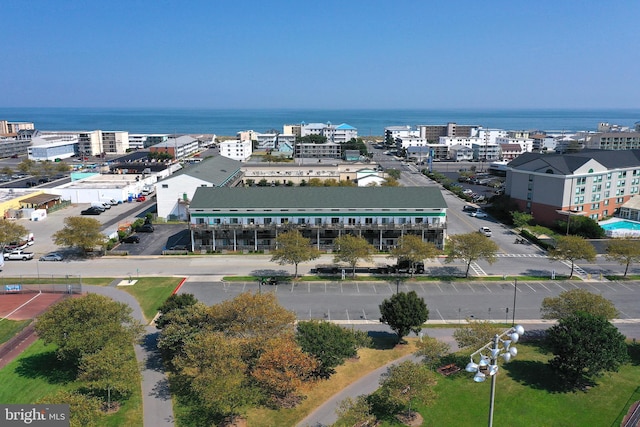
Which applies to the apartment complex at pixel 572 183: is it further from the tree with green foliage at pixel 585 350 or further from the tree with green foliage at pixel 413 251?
the tree with green foliage at pixel 585 350

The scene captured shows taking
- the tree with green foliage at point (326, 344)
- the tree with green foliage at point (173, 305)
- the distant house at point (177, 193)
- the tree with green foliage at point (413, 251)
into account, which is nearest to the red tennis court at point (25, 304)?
the tree with green foliage at point (173, 305)

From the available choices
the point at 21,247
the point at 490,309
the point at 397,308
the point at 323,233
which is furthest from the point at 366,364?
the point at 21,247

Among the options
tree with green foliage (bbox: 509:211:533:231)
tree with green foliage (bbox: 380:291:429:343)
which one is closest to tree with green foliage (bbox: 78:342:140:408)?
tree with green foliage (bbox: 380:291:429:343)

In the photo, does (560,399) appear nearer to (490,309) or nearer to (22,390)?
(490,309)

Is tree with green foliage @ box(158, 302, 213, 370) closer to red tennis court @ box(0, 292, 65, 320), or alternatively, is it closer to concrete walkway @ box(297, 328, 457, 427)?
concrete walkway @ box(297, 328, 457, 427)

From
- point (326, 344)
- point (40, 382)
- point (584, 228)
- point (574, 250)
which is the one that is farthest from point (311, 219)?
point (584, 228)
